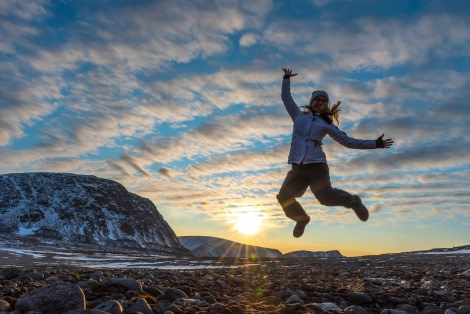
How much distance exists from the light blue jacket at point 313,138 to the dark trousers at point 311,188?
180 mm

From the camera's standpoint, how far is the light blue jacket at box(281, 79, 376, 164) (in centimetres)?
759

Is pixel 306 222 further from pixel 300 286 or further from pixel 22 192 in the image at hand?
pixel 22 192

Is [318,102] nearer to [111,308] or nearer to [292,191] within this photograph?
[292,191]

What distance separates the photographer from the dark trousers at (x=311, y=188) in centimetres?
761

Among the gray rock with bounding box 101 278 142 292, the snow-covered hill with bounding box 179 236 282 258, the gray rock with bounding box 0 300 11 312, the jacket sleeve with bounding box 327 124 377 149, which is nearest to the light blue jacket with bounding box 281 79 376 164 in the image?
the jacket sleeve with bounding box 327 124 377 149

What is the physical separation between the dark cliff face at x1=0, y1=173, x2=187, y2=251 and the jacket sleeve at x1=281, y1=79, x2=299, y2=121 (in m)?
94.1

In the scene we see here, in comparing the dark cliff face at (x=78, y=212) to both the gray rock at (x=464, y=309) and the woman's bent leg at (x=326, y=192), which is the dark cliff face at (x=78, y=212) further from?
the gray rock at (x=464, y=309)

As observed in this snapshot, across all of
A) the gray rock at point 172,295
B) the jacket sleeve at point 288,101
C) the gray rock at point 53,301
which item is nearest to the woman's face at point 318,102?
the jacket sleeve at point 288,101

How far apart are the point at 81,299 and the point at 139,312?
2.10 feet

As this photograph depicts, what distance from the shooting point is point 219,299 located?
5367 mm

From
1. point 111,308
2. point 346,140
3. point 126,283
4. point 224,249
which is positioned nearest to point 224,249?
point 224,249

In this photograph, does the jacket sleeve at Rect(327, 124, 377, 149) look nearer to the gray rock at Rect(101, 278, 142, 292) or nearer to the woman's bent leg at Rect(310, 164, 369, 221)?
the woman's bent leg at Rect(310, 164, 369, 221)

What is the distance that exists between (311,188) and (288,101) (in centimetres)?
203

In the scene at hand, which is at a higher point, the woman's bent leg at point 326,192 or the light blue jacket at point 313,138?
the light blue jacket at point 313,138
